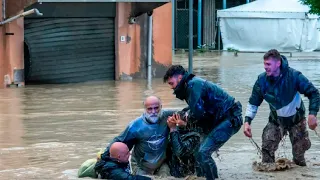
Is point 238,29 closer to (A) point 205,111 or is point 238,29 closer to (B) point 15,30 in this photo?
(B) point 15,30

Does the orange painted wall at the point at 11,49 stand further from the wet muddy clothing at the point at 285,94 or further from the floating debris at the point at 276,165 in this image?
the wet muddy clothing at the point at 285,94

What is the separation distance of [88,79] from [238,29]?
20079 mm

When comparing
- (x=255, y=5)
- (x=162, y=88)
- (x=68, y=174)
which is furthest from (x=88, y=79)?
(x=255, y=5)

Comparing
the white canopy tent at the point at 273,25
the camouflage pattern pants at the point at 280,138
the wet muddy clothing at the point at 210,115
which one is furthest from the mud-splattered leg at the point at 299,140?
the white canopy tent at the point at 273,25

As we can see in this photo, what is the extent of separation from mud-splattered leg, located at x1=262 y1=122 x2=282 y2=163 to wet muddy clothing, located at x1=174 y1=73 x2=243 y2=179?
1.01 meters

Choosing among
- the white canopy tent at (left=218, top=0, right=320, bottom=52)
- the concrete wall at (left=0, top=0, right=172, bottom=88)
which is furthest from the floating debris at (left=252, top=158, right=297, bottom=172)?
the white canopy tent at (left=218, top=0, right=320, bottom=52)

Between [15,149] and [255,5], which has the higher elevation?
[255,5]

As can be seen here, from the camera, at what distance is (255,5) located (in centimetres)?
4512

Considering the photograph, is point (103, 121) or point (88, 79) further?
point (88, 79)

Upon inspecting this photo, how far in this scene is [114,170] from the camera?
9.63 metres

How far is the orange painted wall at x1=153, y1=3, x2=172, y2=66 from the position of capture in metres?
28.2

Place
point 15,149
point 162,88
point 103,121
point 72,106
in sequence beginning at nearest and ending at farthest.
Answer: point 15,149, point 103,121, point 72,106, point 162,88

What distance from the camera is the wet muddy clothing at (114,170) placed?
9570 millimetres

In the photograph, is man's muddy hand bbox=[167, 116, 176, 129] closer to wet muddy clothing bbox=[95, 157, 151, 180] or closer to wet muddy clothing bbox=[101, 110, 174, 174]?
wet muddy clothing bbox=[101, 110, 174, 174]
